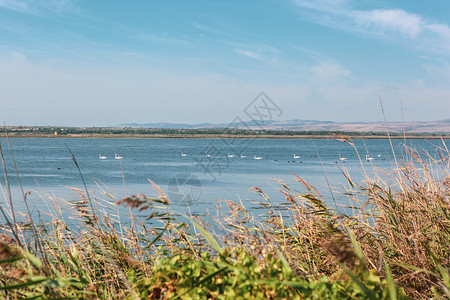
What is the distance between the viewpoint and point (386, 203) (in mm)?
4289

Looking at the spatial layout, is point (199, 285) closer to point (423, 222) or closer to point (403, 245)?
point (403, 245)

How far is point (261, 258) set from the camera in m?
3.00

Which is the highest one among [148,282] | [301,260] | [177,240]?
[148,282]

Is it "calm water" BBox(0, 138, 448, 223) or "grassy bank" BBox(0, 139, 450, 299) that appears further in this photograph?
"calm water" BBox(0, 138, 448, 223)

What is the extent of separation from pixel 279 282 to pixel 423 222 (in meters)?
2.59

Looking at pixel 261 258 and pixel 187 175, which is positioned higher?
pixel 261 258

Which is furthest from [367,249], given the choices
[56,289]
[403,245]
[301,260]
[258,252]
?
[56,289]

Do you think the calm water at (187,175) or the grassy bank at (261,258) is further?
the calm water at (187,175)

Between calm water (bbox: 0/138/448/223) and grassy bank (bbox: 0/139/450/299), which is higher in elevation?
grassy bank (bbox: 0/139/450/299)

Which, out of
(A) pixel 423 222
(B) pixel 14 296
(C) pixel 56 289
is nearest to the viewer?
(C) pixel 56 289

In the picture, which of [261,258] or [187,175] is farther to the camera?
[187,175]

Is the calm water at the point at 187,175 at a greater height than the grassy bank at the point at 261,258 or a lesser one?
lesser

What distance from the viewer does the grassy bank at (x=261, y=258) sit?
7.20ft

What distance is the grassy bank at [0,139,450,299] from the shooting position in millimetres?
2193
